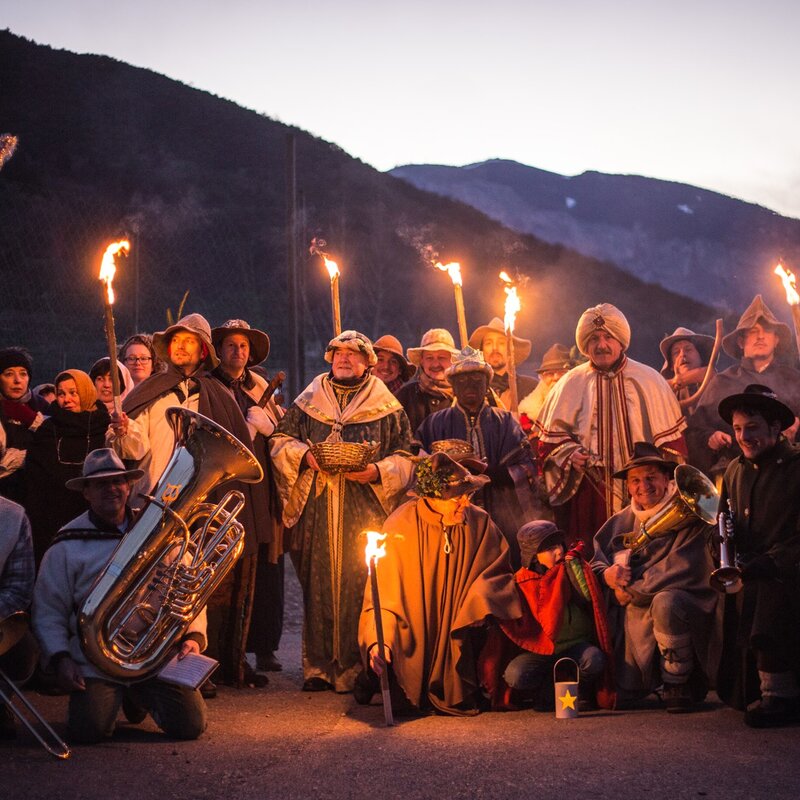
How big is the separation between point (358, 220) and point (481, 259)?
341 cm

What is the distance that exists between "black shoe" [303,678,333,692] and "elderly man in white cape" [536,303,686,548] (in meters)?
1.95

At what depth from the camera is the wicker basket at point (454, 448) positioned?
7121mm

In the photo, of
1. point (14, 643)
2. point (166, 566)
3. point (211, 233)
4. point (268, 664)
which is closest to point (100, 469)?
point (166, 566)

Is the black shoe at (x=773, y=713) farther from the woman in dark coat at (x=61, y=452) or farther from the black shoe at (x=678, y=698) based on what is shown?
the woman in dark coat at (x=61, y=452)

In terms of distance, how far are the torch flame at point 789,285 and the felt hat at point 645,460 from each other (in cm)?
116

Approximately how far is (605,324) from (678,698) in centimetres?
282

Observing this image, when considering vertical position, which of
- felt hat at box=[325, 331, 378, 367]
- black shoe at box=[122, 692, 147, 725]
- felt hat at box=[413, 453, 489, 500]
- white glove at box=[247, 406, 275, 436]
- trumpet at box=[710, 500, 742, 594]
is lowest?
black shoe at box=[122, 692, 147, 725]

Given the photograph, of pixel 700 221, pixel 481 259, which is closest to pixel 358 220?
pixel 481 259

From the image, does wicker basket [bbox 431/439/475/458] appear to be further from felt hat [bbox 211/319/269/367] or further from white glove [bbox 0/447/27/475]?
white glove [bbox 0/447/27/475]

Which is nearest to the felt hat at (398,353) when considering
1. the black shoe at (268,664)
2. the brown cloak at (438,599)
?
the black shoe at (268,664)

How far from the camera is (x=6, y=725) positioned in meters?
5.62

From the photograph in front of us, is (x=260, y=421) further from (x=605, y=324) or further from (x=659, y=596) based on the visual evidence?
(x=659, y=596)

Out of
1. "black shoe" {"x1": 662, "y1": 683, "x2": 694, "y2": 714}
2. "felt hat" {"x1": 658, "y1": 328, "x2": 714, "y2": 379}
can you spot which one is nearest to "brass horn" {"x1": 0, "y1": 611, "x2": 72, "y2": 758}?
"black shoe" {"x1": 662, "y1": 683, "x2": 694, "y2": 714}

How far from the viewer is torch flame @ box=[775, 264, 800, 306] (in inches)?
263
